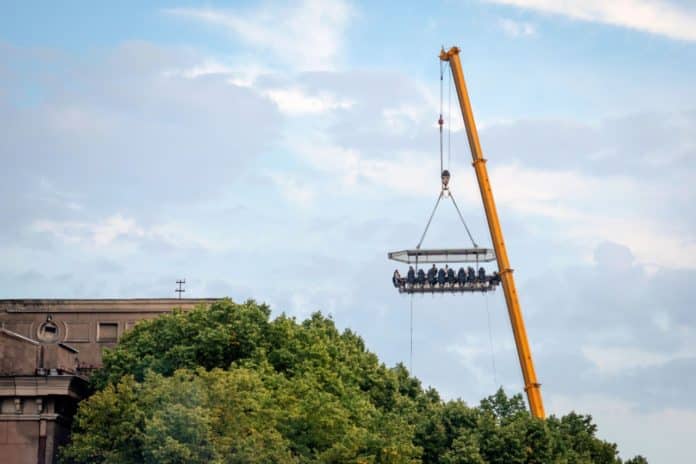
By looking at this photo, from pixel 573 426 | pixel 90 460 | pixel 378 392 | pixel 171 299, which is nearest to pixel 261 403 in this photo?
pixel 90 460

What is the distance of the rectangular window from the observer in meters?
115

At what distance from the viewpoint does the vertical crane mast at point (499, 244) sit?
10100 cm

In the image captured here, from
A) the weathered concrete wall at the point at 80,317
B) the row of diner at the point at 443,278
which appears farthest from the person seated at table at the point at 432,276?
the weathered concrete wall at the point at 80,317

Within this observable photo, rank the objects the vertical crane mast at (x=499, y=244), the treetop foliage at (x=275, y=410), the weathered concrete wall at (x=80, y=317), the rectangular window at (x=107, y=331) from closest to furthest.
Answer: the treetop foliage at (x=275, y=410) < the vertical crane mast at (x=499, y=244) < the weathered concrete wall at (x=80, y=317) < the rectangular window at (x=107, y=331)

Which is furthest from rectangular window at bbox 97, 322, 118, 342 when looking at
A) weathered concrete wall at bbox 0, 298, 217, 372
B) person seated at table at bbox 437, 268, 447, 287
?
person seated at table at bbox 437, 268, 447, 287

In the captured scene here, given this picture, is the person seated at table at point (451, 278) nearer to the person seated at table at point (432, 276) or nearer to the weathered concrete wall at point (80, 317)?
the person seated at table at point (432, 276)

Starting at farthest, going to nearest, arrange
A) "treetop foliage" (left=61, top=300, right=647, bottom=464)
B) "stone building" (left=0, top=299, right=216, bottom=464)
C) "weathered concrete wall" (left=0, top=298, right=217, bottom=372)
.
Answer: "weathered concrete wall" (left=0, top=298, right=217, bottom=372)
"stone building" (left=0, top=299, right=216, bottom=464)
"treetop foliage" (left=61, top=300, right=647, bottom=464)

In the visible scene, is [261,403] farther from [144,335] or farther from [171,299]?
[171,299]

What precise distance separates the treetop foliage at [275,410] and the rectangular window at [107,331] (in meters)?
22.9

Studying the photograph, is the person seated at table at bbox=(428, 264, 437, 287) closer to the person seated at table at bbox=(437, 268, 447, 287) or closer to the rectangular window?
the person seated at table at bbox=(437, 268, 447, 287)

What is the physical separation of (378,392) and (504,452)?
10.4 m

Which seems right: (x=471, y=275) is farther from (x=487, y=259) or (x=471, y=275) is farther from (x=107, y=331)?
(x=107, y=331)

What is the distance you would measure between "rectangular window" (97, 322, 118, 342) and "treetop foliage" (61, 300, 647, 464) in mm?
22933

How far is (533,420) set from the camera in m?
88.2
